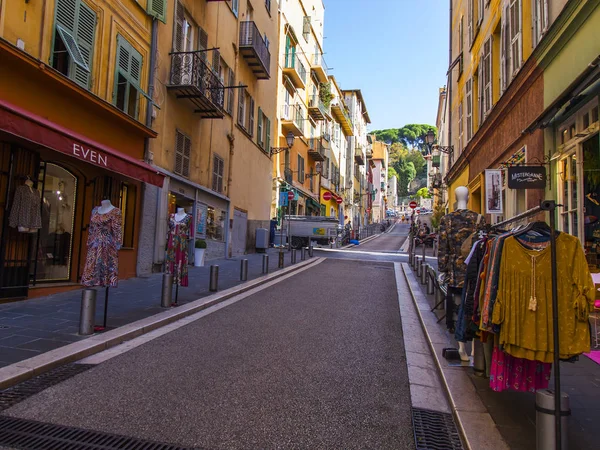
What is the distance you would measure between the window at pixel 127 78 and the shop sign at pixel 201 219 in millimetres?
4692

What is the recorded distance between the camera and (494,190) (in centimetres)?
1136

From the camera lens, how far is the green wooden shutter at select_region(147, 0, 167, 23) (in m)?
12.1

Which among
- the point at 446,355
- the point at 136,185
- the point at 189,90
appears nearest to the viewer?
the point at 446,355

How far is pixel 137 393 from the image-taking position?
3988 mm

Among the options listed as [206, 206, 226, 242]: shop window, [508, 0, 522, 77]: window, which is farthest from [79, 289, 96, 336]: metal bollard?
[206, 206, 226, 242]: shop window

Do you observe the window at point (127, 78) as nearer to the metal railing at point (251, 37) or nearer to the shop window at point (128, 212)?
the shop window at point (128, 212)

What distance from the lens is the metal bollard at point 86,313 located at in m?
5.76

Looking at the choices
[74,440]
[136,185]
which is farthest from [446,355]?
[136,185]

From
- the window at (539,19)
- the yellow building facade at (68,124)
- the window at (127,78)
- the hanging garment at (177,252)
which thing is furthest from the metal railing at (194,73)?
the window at (539,19)

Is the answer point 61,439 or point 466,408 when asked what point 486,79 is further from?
point 61,439

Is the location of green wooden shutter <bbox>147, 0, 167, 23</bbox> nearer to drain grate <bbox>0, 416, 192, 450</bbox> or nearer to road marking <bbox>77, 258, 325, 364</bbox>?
road marking <bbox>77, 258, 325, 364</bbox>

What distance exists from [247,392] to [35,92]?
23.2 feet

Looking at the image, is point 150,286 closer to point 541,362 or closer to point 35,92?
point 35,92

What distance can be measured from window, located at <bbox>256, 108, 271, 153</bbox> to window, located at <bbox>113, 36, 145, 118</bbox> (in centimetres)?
1133
